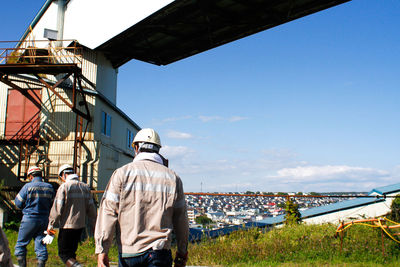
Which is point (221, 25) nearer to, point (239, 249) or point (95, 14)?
point (95, 14)

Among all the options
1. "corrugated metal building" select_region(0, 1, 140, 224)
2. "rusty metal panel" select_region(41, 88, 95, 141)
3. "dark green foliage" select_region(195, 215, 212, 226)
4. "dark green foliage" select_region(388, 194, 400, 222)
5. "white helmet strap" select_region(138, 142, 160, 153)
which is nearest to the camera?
"white helmet strap" select_region(138, 142, 160, 153)

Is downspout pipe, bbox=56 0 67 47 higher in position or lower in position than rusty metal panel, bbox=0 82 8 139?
higher

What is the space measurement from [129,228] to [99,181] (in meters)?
15.6

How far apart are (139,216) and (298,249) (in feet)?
18.4

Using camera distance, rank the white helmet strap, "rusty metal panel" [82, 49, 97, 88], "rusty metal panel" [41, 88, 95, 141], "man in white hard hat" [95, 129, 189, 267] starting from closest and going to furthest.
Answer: "man in white hard hat" [95, 129, 189, 267] < the white helmet strap < "rusty metal panel" [41, 88, 95, 141] < "rusty metal panel" [82, 49, 97, 88]

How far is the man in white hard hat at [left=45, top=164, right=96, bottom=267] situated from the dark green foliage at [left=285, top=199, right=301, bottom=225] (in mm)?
4990

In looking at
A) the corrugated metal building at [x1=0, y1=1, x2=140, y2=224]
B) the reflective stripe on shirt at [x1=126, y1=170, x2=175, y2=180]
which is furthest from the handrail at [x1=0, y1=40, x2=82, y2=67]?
the reflective stripe on shirt at [x1=126, y1=170, x2=175, y2=180]

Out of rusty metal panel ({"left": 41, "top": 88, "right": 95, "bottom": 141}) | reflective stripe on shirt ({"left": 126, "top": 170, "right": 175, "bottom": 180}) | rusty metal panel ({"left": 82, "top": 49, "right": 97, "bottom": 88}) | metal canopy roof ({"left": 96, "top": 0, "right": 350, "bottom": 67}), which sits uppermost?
metal canopy roof ({"left": 96, "top": 0, "right": 350, "bottom": 67})

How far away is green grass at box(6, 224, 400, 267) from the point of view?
720 centimetres

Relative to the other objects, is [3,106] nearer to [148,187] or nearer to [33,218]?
[33,218]

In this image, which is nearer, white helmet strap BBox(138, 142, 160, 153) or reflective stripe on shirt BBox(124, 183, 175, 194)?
reflective stripe on shirt BBox(124, 183, 175, 194)

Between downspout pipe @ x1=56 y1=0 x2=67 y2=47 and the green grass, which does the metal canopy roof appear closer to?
downspout pipe @ x1=56 y1=0 x2=67 y2=47

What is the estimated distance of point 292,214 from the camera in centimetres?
932

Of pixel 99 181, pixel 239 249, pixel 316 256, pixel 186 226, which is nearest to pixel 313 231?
pixel 316 256
